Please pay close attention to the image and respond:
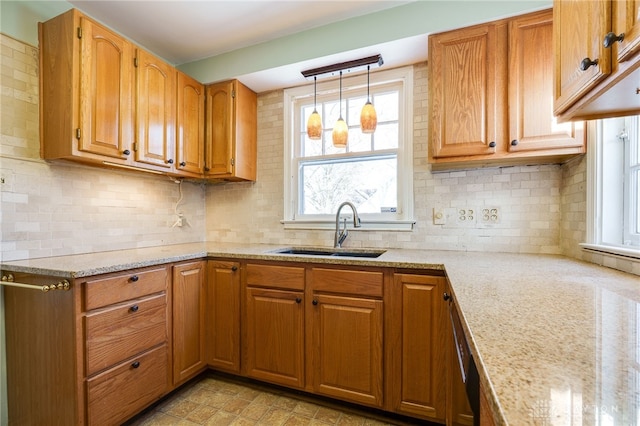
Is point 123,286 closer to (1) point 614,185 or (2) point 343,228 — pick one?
(2) point 343,228

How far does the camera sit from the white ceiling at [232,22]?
6.53 ft

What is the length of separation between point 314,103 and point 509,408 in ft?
8.35

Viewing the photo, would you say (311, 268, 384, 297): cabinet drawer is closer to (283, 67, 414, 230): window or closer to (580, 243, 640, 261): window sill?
(283, 67, 414, 230): window

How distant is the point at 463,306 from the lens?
2.80 feet

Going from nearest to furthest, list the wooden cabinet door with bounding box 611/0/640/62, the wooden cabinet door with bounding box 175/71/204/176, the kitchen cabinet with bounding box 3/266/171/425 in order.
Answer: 1. the wooden cabinet door with bounding box 611/0/640/62
2. the kitchen cabinet with bounding box 3/266/171/425
3. the wooden cabinet door with bounding box 175/71/204/176

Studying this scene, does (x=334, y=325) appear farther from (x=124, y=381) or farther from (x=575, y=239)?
(x=575, y=239)

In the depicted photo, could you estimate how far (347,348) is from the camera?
1799mm

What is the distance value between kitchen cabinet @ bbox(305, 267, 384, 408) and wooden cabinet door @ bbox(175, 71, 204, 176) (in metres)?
1.39

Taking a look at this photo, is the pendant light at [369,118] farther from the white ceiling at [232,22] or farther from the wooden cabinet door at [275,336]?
the wooden cabinet door at [275,336]

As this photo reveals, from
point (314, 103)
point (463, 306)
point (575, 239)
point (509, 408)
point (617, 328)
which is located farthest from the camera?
point (314, 103)

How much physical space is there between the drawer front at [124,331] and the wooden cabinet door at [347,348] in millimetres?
933

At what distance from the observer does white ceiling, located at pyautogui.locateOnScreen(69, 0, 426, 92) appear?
1.99 metres

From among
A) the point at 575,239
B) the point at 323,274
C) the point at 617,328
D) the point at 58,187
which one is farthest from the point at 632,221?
the point at 58,187

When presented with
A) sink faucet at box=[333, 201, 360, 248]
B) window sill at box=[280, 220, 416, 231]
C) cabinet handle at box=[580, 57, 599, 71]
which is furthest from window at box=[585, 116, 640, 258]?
sink faucet at box=[333, 201, 360, 248]
